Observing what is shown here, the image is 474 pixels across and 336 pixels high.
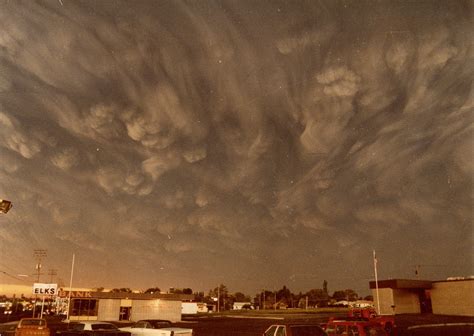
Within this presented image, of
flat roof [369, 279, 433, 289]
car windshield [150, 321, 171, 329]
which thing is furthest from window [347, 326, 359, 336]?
flat roof [369, 279, 433, 289]

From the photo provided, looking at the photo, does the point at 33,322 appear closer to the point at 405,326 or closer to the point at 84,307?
the point at 405,326

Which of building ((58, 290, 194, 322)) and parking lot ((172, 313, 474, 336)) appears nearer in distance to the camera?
parking lot ((172, 313, 474, 336))

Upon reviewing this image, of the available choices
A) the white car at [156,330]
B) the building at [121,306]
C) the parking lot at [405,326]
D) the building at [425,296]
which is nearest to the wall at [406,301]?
the building at [425,296]

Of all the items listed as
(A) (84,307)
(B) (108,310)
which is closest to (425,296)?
(B) (108,310)

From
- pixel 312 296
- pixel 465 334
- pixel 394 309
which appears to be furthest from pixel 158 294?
pixel 312 296

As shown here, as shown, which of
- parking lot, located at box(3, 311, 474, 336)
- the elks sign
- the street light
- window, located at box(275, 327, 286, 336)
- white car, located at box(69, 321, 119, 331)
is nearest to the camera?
window, located at box(275, 327, 286, 336)

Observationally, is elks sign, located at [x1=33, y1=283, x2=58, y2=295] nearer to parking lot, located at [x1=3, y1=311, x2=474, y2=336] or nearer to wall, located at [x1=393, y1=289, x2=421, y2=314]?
parking lot, located at [x1=3, y1=311, x2=474, y2=336]

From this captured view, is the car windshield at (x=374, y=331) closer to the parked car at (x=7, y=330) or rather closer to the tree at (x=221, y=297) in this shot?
the parked car at (x=7, y=330)

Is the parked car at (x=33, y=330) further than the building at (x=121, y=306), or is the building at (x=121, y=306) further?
the building at (x=121, y=306)
